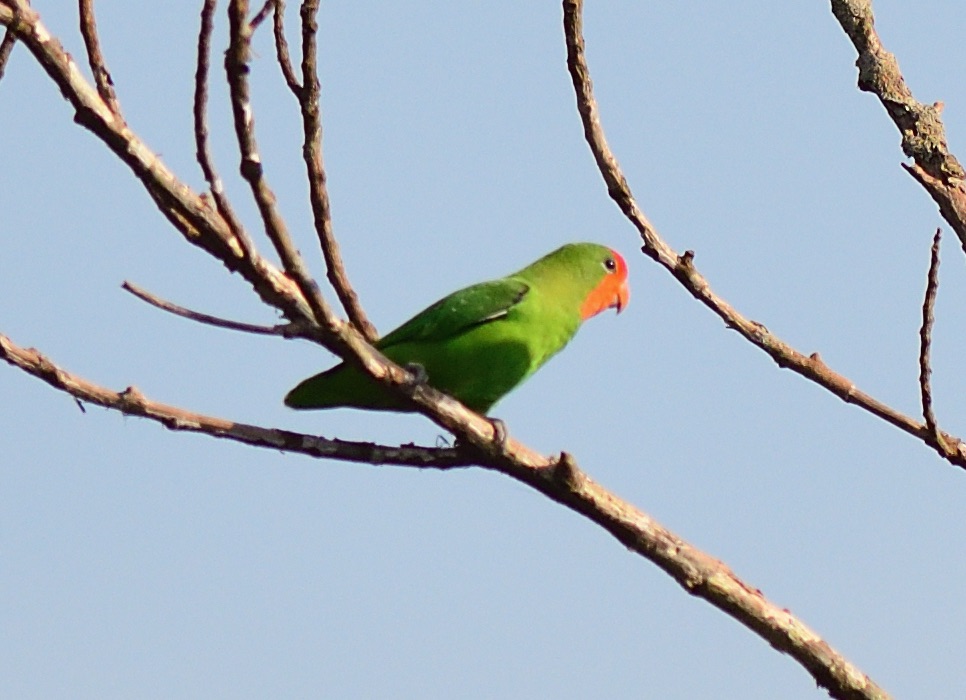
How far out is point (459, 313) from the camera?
5.88m

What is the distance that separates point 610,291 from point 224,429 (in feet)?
10.5

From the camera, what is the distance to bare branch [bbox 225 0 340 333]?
2.83m

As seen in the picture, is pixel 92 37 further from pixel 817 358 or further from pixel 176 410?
pixel 817 358

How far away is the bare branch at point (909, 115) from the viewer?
382cm

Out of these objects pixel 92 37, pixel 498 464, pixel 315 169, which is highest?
pixel 92 37

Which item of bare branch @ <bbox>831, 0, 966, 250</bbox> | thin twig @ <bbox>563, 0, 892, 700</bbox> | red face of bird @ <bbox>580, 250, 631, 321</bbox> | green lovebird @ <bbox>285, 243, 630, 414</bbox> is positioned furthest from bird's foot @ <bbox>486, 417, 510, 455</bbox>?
red face of bird @ <bbox>580, 250, 631, 321</bbox>

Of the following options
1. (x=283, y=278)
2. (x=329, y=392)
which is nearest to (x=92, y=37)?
(x=283, y=278)

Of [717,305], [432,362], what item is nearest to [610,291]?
[432,362]

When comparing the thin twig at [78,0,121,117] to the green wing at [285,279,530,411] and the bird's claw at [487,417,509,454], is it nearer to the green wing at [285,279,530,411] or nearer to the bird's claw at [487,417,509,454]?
the bird's claw at [487,417,509,454]

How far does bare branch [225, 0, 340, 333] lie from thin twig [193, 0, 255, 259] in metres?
0.08

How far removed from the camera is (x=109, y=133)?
2994 mm

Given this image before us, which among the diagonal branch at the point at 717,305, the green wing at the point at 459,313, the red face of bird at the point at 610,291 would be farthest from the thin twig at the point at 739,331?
the red face of bird at the point at 610,291

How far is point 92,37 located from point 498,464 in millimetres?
1729

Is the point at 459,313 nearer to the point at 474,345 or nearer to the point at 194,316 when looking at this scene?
the point at 474,345
